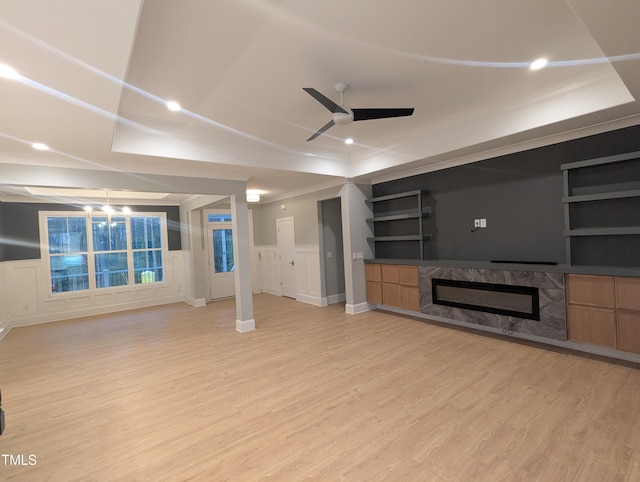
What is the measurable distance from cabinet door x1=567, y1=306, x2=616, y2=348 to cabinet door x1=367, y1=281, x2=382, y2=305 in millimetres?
2783

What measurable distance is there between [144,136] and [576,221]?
17.0 ft

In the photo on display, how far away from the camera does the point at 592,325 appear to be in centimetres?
332

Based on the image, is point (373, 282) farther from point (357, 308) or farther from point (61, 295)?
point (61, 295)

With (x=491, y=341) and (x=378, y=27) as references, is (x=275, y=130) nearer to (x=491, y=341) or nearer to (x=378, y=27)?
(x=378, y=27)

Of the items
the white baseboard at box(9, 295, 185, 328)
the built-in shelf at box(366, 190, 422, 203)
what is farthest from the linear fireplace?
the white baseboard at box(9, 295, 185, 328)

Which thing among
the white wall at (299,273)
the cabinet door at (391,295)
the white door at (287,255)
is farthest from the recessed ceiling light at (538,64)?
the white door at (287,255)

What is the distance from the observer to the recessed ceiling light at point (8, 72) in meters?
1.83

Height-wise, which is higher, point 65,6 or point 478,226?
point 65,6

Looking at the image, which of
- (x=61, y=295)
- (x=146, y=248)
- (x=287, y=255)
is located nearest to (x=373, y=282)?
(x=287, y=255)

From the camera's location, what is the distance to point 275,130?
4004mm

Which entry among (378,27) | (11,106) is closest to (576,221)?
(378,27)

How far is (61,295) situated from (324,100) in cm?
704

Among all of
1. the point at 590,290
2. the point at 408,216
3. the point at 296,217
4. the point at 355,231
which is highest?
the point at 296,217

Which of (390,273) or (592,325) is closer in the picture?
(592,325)
